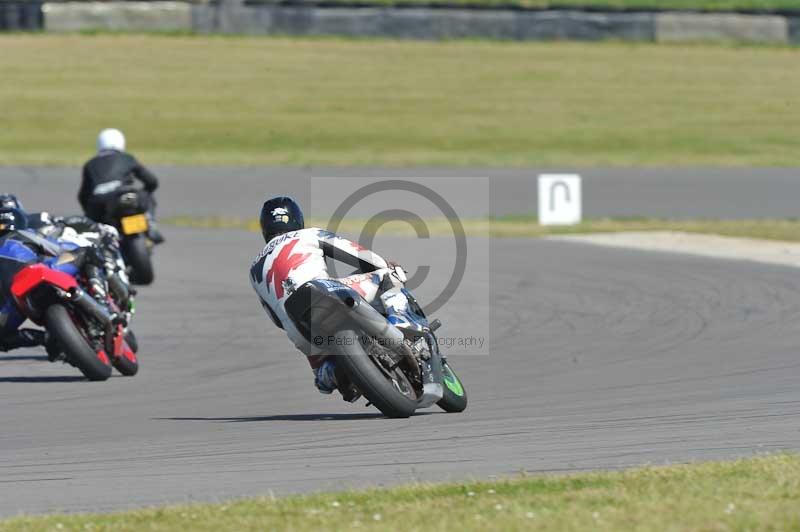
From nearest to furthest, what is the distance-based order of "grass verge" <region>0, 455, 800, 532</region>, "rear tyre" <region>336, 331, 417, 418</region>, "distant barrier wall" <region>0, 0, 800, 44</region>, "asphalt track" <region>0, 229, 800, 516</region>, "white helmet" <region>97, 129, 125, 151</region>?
"grass verge" <region>0, 455, 800, 532</region>
"asphalt track" <region>0, 229, 800, 516</region>
"rear tyre" <region>336, 331, 417, 418</region>
"white helmet" <region>97, 129, 125, 151</region>
"distant barrier wall" <region>0, 0, 800, 44</region>

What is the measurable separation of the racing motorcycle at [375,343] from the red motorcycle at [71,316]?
97.9 inches

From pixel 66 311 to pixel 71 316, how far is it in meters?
0.31

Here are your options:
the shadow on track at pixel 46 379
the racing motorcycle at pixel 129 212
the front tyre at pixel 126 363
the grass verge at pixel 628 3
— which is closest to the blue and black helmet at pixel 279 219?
the front tyre at pixel 126 363

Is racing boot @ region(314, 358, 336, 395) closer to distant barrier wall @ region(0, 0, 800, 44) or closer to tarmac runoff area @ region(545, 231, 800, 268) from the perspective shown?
tarmac runoff area @ region(545, 231, 800, 268)

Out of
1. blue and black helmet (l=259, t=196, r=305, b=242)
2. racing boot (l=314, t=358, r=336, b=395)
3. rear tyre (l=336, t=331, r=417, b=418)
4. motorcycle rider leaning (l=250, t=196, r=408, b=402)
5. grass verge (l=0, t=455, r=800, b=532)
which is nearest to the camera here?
grass verge (l=0, t=455, r=800, b=532)

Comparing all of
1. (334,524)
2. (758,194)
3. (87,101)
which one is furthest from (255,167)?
(334,524)

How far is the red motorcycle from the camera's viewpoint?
401 inches

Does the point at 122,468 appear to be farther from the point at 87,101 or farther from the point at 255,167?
the point at 87,101

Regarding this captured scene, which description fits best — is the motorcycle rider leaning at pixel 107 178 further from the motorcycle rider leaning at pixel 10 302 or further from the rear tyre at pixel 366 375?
the rear tyre at pixel 366 375

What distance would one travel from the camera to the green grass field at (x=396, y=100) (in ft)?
107

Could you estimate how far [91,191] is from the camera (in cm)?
1530

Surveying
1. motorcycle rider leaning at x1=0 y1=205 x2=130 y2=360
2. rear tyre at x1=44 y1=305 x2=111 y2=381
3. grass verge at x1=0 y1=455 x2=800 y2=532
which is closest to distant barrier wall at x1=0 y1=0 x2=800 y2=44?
motorcycle rider leaning at x1=0 y1=205 x2=130 y2=360

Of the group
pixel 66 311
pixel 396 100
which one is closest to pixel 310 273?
pixel 66 311

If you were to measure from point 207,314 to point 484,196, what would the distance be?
10.9 meters
